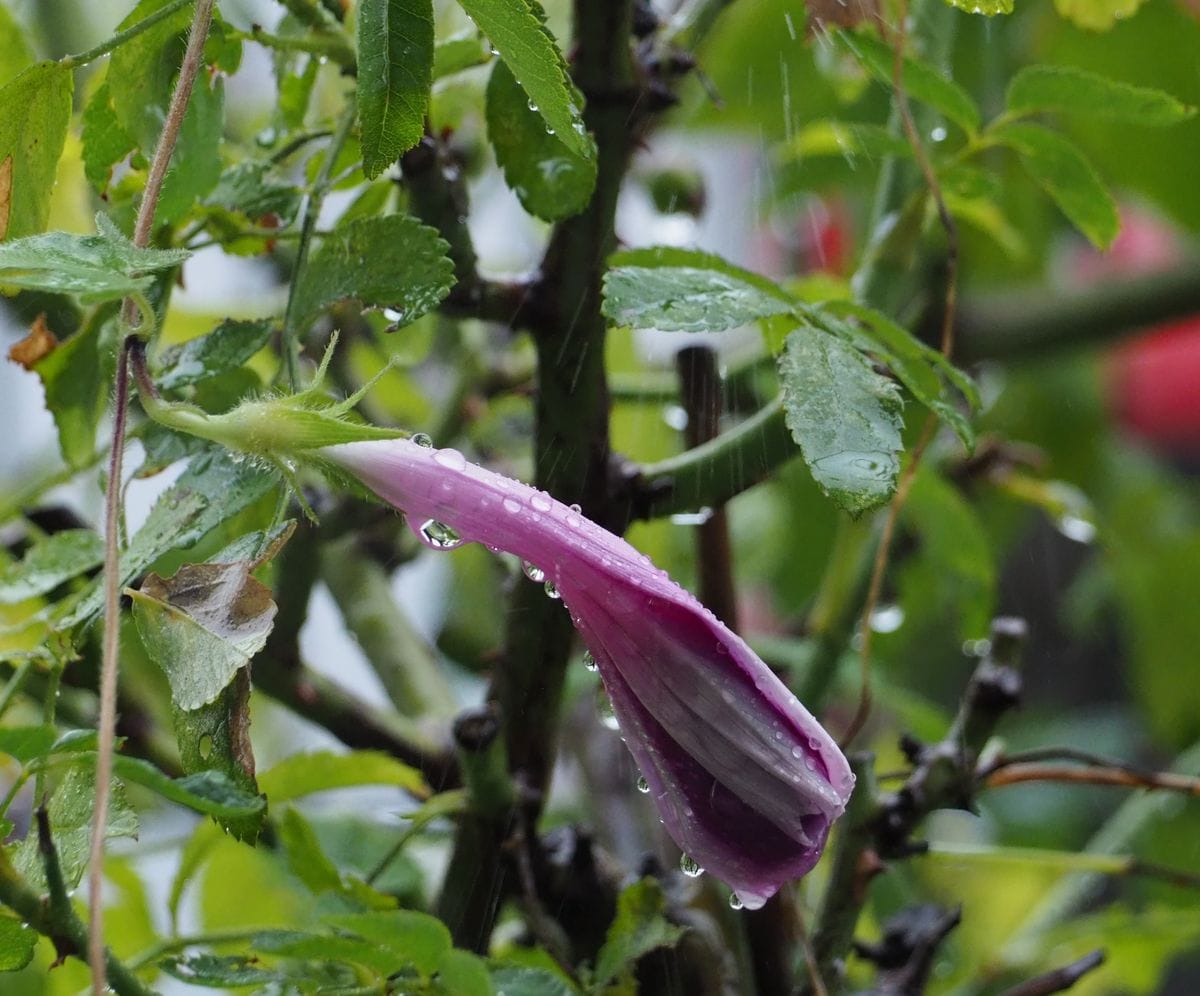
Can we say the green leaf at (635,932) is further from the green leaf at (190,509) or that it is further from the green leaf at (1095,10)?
the green leaf at (1095,10)

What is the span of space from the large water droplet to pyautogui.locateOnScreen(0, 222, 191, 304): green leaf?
60 millimetres

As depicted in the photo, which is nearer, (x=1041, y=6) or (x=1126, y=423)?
(x=1041, y=6)

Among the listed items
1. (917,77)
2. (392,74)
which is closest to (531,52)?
(392,74)

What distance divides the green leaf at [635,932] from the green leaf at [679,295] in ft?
0.39

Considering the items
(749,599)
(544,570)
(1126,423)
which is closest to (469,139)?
(544,570)

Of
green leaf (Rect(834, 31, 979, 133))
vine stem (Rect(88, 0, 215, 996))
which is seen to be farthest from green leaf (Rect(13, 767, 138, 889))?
green leaf (Rect(834, 31, 979, 133))

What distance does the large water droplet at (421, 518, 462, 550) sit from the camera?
234 millimetres

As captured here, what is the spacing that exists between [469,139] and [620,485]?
0.22 metres

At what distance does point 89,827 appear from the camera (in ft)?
0.74

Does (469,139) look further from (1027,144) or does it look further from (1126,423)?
(1126,423)

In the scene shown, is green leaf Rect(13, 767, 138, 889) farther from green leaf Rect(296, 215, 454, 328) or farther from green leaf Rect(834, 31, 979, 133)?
green leaf Rect(834, 31, 979, 133)

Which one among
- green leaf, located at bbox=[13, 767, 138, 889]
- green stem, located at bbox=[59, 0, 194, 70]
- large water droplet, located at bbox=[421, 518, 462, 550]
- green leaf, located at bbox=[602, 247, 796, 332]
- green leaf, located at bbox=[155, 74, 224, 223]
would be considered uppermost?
green stem, located at bbox=[59, 0, 194, 70]

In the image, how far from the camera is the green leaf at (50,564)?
11.7 inches

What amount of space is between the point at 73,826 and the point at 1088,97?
0.26 metres
